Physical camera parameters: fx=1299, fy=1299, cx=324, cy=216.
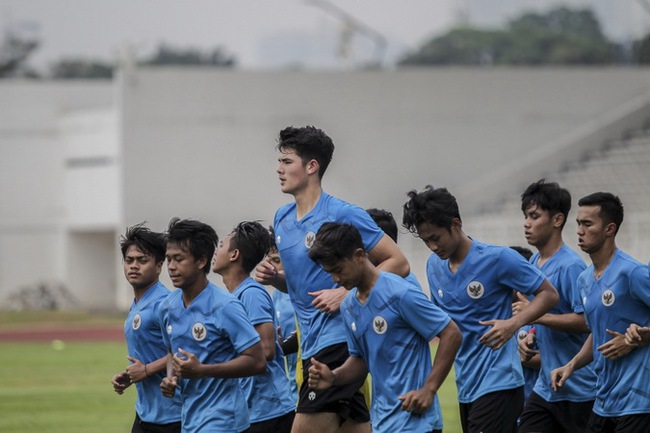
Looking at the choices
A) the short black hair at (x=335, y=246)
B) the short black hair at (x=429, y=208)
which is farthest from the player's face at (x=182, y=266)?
the short black hair at (x=429, y=208)

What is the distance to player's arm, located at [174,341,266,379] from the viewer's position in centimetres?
663

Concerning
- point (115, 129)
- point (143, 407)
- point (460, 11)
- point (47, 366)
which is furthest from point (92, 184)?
point (143, 407)

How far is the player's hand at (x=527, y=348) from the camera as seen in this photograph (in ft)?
28.3

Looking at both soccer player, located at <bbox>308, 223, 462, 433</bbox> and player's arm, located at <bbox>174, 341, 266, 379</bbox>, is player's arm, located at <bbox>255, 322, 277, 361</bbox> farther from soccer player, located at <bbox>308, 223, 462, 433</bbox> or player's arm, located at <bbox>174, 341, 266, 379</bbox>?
soccer player, located at <bbox>308, 223, 462, 433</bbox>

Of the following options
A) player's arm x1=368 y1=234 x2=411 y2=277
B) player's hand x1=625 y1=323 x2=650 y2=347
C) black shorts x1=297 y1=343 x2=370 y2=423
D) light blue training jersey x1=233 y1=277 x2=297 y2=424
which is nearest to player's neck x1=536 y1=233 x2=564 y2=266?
player's hand x1=625 y1=323 x2=650 y2=347

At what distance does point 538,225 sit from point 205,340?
264 centimetres

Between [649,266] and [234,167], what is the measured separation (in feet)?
102

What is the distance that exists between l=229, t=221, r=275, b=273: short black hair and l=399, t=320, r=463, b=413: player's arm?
192 cm

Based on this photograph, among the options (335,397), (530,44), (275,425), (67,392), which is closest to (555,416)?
(335,397)

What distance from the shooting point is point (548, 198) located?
8438mm

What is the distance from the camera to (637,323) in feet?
24.8

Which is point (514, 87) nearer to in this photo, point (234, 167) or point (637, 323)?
point (234, 167)

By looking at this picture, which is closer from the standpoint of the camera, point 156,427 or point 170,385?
point 170,385

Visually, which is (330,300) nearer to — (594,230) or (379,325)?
(379,325)
